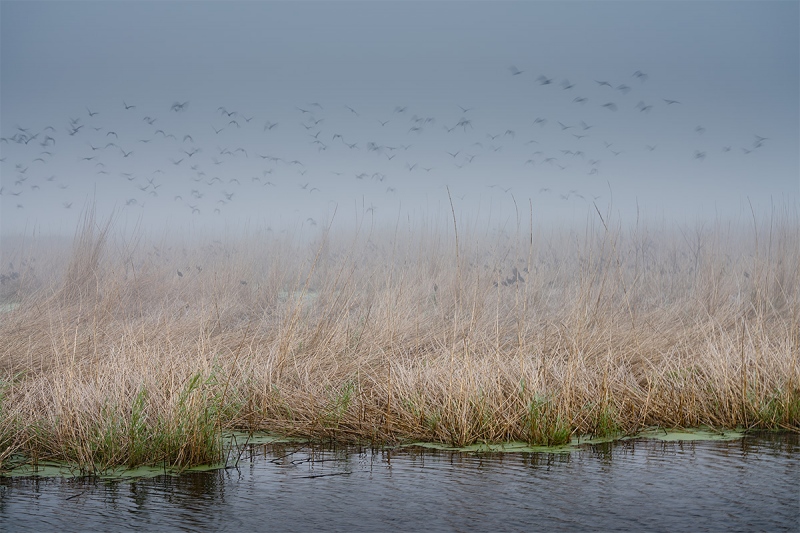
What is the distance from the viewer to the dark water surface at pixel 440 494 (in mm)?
3076

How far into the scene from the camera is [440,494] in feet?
11.2

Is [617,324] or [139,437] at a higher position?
[617,324]

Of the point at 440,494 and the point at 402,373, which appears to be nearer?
the point at 440,494

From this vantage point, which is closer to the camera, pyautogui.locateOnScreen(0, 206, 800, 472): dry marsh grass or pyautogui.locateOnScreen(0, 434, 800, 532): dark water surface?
pyautogui.locateOnScreen(0, 434, 800, 532): dark water surface

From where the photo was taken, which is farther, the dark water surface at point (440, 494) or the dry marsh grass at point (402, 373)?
the dry marsh grass at point (402, 373)

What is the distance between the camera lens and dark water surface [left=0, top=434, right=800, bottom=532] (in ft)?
10.1

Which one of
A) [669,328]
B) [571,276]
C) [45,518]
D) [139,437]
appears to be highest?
[571,276]

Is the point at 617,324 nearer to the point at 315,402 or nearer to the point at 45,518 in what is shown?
the point at 315,402

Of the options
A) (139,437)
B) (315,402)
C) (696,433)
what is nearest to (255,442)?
(315,402)

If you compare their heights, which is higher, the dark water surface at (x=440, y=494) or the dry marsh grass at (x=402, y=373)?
the dry marsh grass at (x=402, y=373)

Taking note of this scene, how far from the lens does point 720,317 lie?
7.27m

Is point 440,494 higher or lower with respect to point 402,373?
lower

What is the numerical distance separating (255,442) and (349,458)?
653 mm

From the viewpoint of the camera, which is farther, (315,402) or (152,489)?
(315,402)
